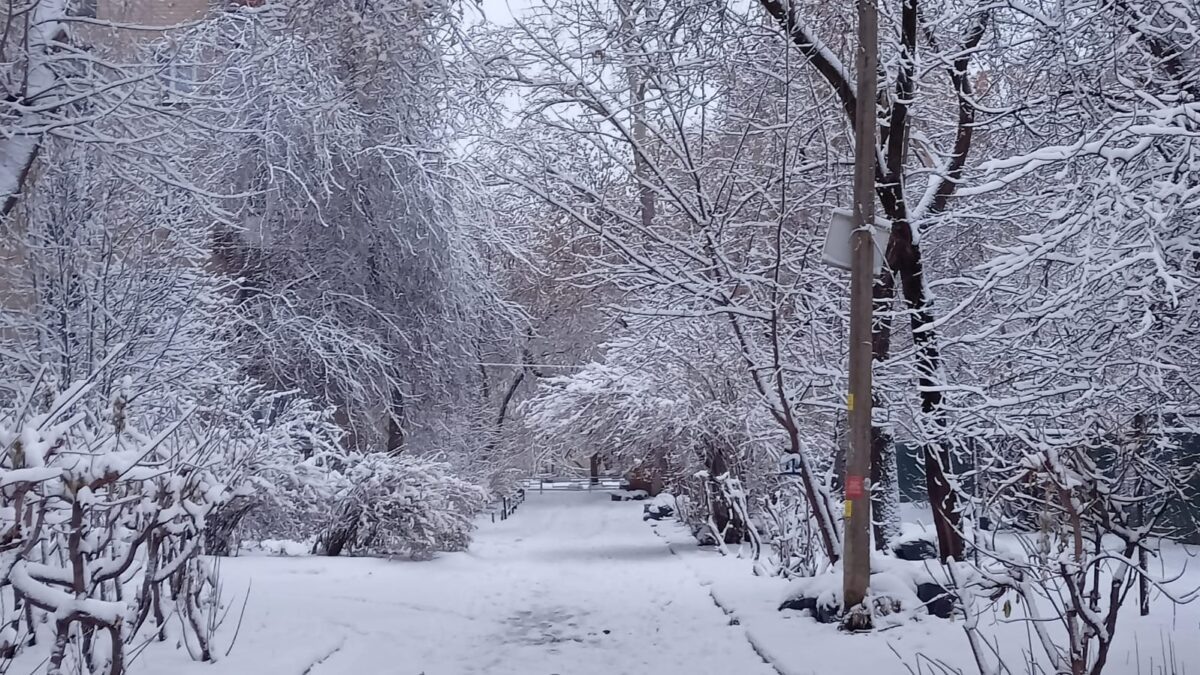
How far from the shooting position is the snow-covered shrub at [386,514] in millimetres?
20672

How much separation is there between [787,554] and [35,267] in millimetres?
10448

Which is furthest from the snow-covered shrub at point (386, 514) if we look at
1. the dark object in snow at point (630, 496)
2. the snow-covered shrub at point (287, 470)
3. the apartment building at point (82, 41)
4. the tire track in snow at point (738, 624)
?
the dark object in snow at point (630, 496)

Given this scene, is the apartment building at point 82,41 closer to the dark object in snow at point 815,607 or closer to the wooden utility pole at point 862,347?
the wooden utility pole at point 862,347

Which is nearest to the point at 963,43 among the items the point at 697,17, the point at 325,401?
the point at 697,17

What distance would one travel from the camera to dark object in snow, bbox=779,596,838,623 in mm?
12211

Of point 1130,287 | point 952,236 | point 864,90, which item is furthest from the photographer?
point 952,236

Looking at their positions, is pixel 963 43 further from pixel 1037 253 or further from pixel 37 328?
pixel 37 328

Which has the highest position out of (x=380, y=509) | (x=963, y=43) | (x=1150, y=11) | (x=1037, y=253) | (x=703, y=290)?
(x=963, y=43)

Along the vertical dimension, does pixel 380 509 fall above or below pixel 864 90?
below

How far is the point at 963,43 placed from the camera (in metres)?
12.6

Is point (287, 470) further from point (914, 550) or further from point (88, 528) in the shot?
point (88, 528)

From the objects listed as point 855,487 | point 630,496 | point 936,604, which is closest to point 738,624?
point 936,604

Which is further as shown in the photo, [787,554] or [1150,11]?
[787,554]

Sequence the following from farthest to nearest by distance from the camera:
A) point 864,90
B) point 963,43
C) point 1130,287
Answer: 1. point 963,43
2. point 864,90
3. point 1130,287
